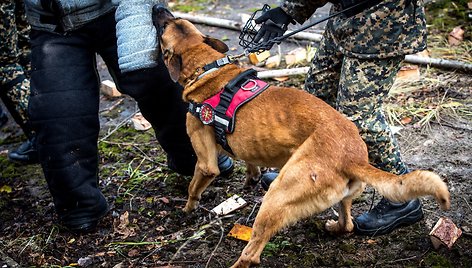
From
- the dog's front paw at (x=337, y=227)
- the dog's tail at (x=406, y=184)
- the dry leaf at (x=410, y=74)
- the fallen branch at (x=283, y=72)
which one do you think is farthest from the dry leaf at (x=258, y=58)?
the dog's tail at (x=406, y=184)

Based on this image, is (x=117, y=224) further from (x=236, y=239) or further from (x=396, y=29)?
(x=396, y=29)

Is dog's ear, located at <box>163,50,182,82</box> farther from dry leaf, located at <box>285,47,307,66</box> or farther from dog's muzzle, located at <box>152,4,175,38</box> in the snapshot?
dry leaf, located at <box>285,47,307,66</box>

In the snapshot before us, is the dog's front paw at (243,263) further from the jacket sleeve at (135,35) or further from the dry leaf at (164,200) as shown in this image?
the jacket sleeve at (135,35)

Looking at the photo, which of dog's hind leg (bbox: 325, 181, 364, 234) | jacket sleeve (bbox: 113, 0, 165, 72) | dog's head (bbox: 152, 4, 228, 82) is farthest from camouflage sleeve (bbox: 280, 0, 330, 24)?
dog's hind leg (bbox: 325, 181, 364, 234)

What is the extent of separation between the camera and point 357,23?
344 centimetres

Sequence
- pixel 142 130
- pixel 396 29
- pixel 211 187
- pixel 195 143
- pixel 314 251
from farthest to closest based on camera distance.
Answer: pixel 142 130 → pixel 211 187 → pixel 195 143 → pixel 314 251 → pixel 396 29

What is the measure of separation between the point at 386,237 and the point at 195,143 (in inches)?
57.9

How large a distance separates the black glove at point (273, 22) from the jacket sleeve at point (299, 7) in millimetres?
39

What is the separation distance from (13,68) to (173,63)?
6.65 ft

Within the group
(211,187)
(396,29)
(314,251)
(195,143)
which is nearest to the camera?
(396,29)

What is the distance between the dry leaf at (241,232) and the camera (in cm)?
397

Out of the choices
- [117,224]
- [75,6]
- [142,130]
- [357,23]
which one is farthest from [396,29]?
[142,130]

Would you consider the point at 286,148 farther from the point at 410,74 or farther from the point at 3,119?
the point at 3,119

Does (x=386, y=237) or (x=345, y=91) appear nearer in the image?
(x=345, y=91)
